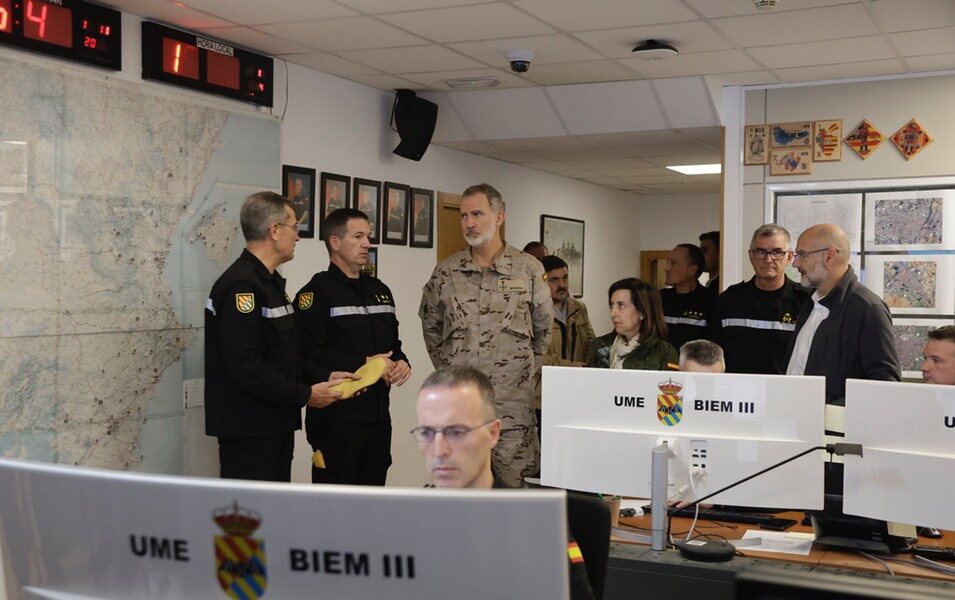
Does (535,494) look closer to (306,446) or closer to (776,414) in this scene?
(776,414)

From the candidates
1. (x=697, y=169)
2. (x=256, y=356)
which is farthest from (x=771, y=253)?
(x=697, y=169)

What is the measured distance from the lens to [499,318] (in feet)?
14.5

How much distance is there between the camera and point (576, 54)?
511 centimetres

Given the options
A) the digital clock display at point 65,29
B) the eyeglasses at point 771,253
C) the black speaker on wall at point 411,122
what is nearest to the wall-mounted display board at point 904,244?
the eyeglasses at point 771,253

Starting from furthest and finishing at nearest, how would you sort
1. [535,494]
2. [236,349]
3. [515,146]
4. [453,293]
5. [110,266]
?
[515,146]
[453,293]
[110,266]
[236,349]
[535,494]

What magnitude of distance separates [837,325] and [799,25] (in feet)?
5.08

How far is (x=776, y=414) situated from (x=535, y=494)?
1.73 meters

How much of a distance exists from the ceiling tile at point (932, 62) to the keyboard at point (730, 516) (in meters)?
3.14

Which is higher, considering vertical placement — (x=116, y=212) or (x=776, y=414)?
(x=116, y=212)

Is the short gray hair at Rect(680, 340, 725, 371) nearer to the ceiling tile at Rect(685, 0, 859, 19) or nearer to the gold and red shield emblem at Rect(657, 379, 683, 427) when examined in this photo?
the gold and red shield emblem at Rect(657, 379, 683, 427)

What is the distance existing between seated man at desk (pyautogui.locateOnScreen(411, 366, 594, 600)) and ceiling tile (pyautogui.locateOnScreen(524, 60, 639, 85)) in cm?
370

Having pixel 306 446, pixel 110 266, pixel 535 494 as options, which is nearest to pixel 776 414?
pixel 535 494

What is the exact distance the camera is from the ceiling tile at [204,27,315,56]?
4.61 m

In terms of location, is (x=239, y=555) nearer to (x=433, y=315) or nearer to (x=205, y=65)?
(x=433, y=315)
